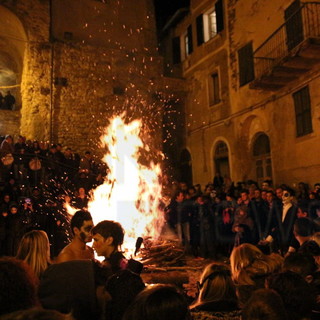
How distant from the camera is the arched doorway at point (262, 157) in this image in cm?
1521

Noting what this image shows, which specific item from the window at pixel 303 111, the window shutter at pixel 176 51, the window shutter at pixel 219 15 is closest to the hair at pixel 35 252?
the window at pixel 303 111

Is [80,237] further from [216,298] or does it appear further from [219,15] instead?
[219,15]

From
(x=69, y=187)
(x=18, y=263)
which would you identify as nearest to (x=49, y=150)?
(x=69, y=187)

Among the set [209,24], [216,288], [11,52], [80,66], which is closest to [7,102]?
[11,52]

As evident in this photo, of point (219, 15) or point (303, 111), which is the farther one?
point (219, 15)

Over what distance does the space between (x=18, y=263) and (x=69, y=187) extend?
1076 cm

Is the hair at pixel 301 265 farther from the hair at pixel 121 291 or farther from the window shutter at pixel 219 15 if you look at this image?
the window shutter at pixel 219 15

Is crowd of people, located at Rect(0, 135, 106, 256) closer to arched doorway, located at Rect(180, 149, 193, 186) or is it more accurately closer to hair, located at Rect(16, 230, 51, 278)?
hair, located at Rect(16, 230, 51, 278)

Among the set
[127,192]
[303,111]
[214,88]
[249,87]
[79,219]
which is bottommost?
[79,219]

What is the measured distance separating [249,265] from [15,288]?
2068 millimetres

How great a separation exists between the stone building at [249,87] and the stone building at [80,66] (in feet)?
8.91

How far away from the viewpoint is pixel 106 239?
3.16m

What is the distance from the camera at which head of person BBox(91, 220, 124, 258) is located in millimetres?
3150

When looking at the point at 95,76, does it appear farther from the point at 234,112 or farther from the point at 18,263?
the point at 18,263
